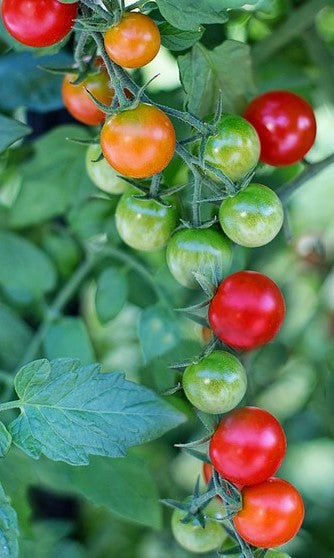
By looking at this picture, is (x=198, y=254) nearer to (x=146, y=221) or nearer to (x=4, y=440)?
(x=146, y=221)

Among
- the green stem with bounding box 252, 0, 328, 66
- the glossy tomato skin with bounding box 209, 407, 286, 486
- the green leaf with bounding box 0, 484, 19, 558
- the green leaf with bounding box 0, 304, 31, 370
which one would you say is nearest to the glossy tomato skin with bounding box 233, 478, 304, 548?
the glossy tomato skin with bounding box 209, 407, 286, 486

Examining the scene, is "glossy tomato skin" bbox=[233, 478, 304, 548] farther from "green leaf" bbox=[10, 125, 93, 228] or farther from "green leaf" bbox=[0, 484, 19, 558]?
"green leaf" bbox=[10, 125, 93, 228]

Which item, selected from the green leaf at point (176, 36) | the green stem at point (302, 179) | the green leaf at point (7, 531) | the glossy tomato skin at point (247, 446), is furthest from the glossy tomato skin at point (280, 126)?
the green leaf at point (7, 531)

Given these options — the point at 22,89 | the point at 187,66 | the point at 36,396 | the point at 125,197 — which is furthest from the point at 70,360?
the point at 22,89

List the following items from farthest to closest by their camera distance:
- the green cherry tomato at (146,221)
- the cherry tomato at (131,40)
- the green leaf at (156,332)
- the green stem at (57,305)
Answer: the green stem at (57,305) < the green leaf at (156,332) < the green cherry tomato at (146,221) < the cherry tomato at (131,40)

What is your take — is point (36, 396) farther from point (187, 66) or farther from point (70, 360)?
point (187, 66)

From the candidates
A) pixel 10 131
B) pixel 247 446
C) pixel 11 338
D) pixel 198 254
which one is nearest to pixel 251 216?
pixel 198 254

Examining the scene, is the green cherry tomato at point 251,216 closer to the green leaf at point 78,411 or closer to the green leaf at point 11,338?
the green leaf at point 78,411
